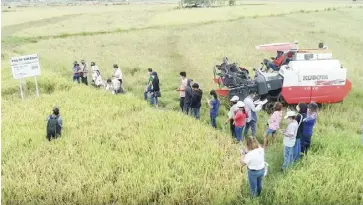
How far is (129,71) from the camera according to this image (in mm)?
20469

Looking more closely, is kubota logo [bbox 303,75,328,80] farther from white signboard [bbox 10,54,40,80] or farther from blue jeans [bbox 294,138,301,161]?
white signboard [bbox 10,54,40,80]

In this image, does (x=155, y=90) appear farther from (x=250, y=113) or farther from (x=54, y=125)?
(x=54, y=125)

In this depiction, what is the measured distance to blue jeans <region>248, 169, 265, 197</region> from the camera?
6906mm

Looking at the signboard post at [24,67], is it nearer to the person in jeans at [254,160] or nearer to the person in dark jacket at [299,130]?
the person in dark jacket at [299,130]

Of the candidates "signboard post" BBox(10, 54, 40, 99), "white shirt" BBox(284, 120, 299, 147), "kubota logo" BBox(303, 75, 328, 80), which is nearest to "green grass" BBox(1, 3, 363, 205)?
"white shirt" BBox(284, 120, 299, 147)

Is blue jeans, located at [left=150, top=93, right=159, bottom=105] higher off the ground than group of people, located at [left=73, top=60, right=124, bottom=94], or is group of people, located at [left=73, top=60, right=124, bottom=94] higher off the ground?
group of people, located at [left=73, top=60, right=124, bottom=94]

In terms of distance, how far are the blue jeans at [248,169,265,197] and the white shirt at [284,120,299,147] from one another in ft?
4.18

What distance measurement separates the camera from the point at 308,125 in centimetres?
835

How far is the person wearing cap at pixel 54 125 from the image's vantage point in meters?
9.64

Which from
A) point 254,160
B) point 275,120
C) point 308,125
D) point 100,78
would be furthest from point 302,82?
point 100,78

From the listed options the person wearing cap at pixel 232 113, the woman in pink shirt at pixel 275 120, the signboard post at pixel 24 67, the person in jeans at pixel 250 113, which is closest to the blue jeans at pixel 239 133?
Result: the person wearing cap at pixel 232 113

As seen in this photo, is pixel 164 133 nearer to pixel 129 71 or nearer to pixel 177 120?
pixel 177 120

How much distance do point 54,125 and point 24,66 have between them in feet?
19.1

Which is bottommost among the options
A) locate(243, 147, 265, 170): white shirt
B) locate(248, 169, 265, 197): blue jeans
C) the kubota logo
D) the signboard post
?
locate(248, 169, 265, 197): blue jeans
